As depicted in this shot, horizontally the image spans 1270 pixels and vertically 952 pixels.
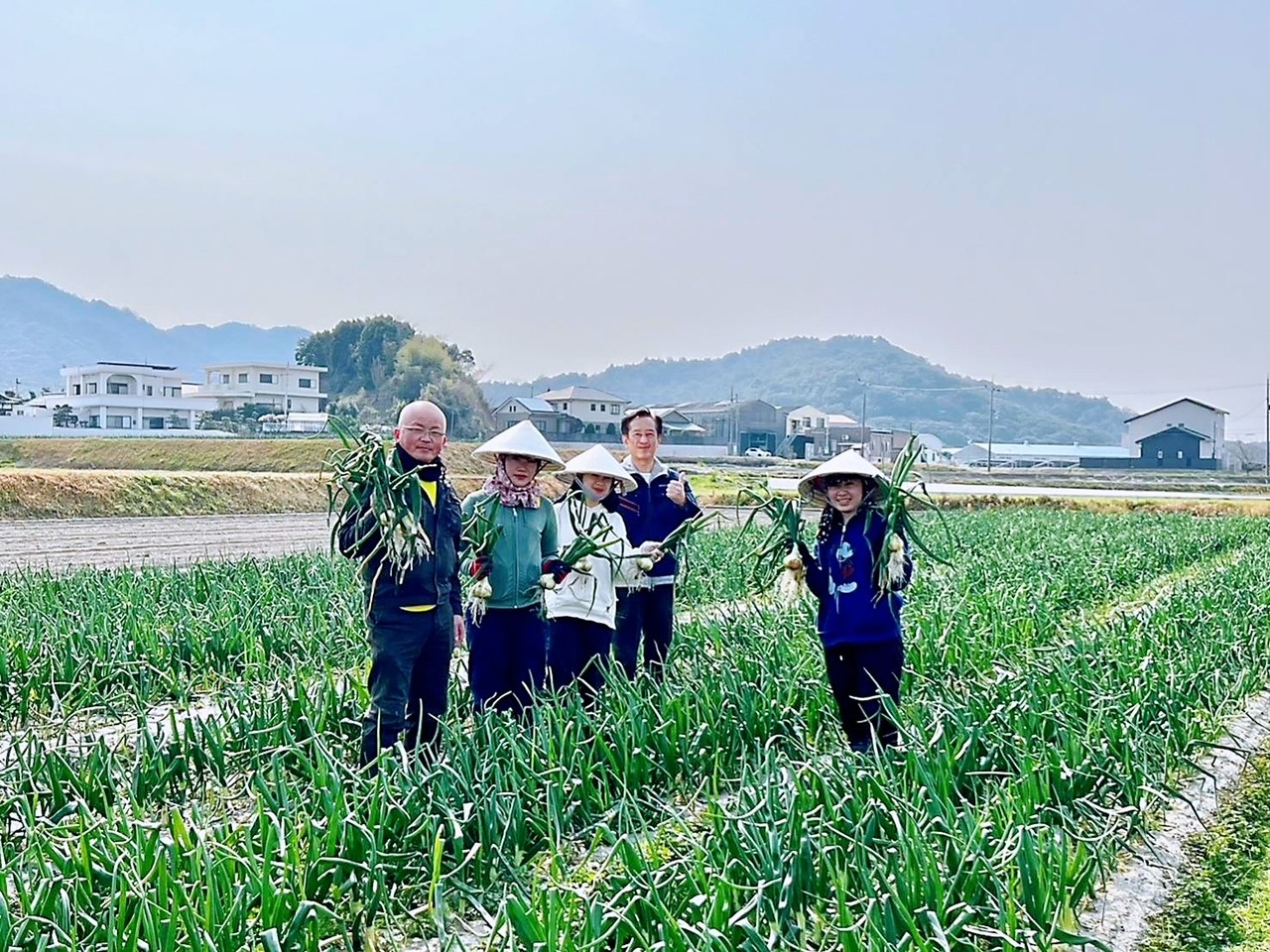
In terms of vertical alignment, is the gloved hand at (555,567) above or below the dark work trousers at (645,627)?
above

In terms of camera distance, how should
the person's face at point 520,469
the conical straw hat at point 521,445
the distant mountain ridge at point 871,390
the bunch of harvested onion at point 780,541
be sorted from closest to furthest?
the bunch of harvested onion at point 780,541, the conical straw hat at point 521,445, the person's face at point 520,469, the distant mountain ridge at point 871,390

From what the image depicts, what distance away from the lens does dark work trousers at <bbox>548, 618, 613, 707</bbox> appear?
15.0ft

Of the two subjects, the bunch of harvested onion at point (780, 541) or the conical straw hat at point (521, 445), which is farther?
the conical straw hat at point (521, 445)

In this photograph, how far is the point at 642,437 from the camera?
190 inches

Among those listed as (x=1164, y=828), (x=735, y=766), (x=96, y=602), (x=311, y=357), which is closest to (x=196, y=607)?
(x=96, y=602)

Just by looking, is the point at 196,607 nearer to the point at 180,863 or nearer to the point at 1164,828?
the point at 180,863

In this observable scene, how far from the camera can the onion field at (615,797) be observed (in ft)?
7.86

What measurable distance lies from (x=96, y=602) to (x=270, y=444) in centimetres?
3035

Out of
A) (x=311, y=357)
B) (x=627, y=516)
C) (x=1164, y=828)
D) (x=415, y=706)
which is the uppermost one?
(x=311, y=357)

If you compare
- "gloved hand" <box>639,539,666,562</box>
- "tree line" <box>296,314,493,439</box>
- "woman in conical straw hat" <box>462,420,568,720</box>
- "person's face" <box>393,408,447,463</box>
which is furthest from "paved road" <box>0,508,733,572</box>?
"tree line" <box>296,314,493,439</box>

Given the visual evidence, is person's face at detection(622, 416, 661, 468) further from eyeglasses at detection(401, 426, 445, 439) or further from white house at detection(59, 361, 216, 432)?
white house at detection(59, 361, 216, 432)

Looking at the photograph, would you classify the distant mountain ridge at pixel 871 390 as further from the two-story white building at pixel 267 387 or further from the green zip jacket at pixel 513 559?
the green zip jacket at pixel 513 559

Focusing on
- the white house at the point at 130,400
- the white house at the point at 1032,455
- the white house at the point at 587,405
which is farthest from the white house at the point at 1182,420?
the white house at the point at 130,400

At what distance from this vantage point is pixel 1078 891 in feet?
8.55
